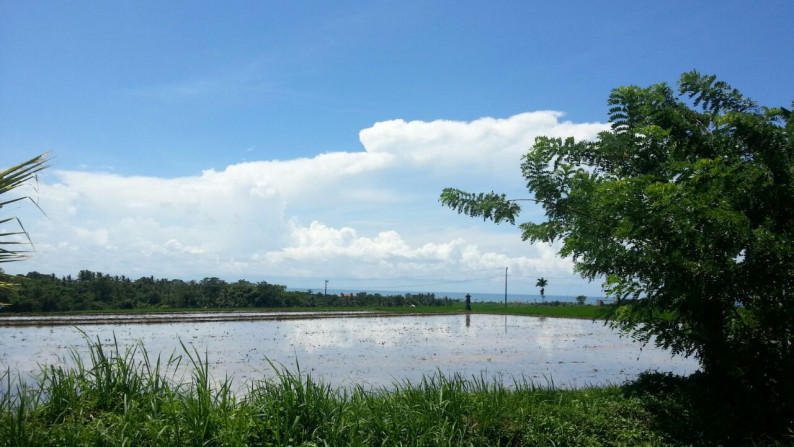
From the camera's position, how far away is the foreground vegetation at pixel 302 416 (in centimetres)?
383

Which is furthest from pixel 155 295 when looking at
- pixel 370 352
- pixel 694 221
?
pixel 694 221

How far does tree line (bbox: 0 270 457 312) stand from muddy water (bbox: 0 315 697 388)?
1016 cm

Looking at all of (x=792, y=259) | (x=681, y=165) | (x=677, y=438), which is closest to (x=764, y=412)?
(x=677, y=438)

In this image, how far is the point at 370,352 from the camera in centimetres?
1456

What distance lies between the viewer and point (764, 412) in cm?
506

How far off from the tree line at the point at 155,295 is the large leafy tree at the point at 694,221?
27.1m

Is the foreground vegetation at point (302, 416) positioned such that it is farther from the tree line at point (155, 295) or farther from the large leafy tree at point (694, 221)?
the tree line at point (155, 295)

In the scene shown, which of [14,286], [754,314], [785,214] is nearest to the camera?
[14,286]

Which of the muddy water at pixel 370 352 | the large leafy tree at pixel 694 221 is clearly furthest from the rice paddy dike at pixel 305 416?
the muddy water at pixel 370 352

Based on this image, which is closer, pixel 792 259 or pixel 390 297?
pixel 792 259

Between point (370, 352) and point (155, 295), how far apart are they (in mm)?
26709

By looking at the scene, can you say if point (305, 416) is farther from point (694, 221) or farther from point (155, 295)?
point (155, 295)

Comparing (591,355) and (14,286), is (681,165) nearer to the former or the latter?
(14,286)

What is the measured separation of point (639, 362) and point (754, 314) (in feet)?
31.4
